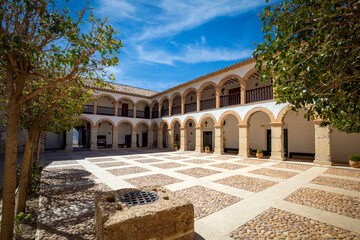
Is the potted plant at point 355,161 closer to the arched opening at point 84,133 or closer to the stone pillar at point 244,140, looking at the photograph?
the stone pillar at point 244,140

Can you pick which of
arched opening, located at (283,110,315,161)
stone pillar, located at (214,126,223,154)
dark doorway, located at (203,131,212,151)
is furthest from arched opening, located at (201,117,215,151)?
arched opening, located at (283,110,315,161)

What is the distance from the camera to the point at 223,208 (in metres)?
4.00

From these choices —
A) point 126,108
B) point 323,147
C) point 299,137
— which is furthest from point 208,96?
point 323,147

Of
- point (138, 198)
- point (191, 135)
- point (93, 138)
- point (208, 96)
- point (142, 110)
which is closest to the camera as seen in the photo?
point (138, 198)

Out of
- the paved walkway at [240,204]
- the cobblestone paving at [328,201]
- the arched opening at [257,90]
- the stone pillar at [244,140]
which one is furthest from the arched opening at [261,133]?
the cobblestone paving at [328,201]

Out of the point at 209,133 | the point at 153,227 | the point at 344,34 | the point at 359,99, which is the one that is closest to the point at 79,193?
the point at 153,227

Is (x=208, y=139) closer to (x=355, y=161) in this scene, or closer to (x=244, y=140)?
(x=244, y=140)

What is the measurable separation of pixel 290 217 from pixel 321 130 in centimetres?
857

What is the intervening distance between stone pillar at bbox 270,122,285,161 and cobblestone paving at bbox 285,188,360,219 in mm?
6509

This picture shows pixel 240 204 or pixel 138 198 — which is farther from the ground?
pixel 138 198

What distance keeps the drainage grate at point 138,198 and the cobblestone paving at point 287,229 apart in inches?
57.7

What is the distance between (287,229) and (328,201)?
2.24 m

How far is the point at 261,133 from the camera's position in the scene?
589 inches

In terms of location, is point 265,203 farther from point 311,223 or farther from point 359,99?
point 359,99
